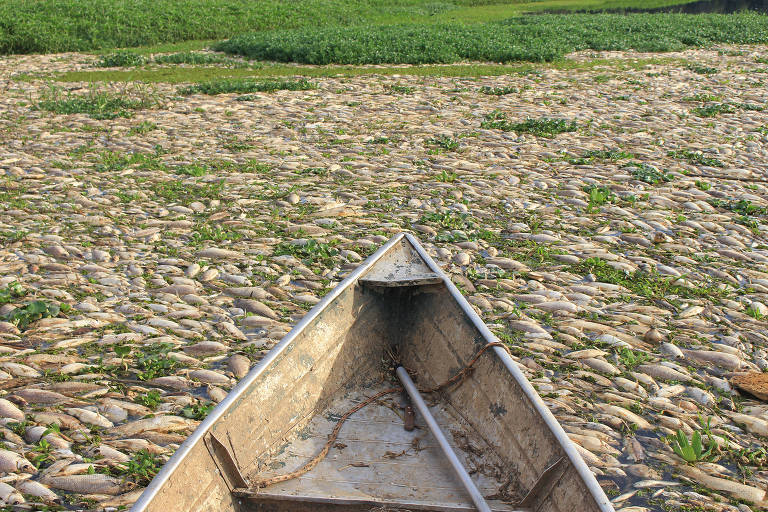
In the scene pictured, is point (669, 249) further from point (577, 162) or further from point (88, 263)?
point (88, 263)

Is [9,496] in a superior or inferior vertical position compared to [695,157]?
inferior

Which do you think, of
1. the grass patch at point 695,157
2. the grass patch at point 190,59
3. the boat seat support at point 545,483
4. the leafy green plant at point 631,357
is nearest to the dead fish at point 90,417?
the boat seat support at point 545,483

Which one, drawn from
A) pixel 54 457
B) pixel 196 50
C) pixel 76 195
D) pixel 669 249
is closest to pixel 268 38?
pixel 196 50

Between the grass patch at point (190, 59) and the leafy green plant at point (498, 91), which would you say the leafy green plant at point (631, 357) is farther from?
the grass patch at point (190, 59)

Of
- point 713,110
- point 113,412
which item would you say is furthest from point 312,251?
point 713,110

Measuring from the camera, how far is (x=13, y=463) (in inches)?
175

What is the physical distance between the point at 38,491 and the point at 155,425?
92 cm

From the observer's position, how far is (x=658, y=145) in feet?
41.3

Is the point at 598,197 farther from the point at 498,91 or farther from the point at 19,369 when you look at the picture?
the point at 498,91

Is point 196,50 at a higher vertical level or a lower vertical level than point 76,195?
higher

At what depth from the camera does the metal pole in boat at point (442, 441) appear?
3964 millimetres

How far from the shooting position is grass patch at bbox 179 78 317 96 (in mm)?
16359

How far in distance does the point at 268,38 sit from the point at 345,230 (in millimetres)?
16872

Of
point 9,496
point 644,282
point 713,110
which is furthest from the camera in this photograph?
point 713,110
